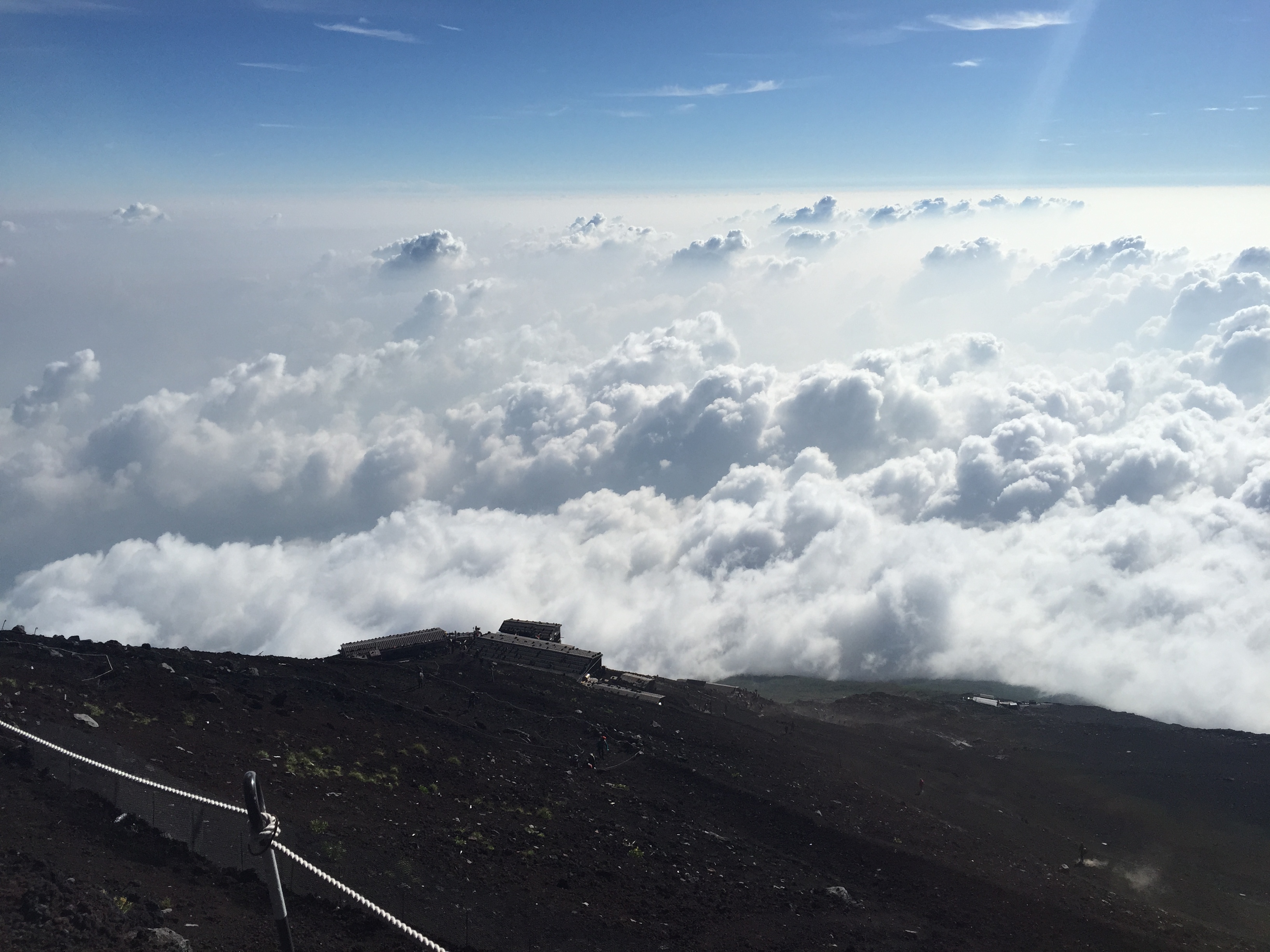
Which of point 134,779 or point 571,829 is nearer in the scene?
point 134,779

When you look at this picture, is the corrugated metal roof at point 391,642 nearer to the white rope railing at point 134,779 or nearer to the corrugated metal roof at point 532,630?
the corrugated metal roof at point 532,630

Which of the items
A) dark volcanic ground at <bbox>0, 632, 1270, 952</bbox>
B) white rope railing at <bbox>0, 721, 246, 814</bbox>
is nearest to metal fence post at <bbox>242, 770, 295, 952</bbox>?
white rope railing at <bbox>0, 721, 246, 814</bbox>

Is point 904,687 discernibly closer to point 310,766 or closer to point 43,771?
point 310,766

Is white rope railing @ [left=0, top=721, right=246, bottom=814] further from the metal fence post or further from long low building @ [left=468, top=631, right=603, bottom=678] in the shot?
long low building @ [left=468, top=631, right=603, bottom=678]

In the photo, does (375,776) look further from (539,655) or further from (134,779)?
(539,655)

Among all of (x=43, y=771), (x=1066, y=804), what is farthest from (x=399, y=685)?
(x=1066, y=804)

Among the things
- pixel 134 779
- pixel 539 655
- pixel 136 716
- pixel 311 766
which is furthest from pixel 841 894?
pixel 539 655
